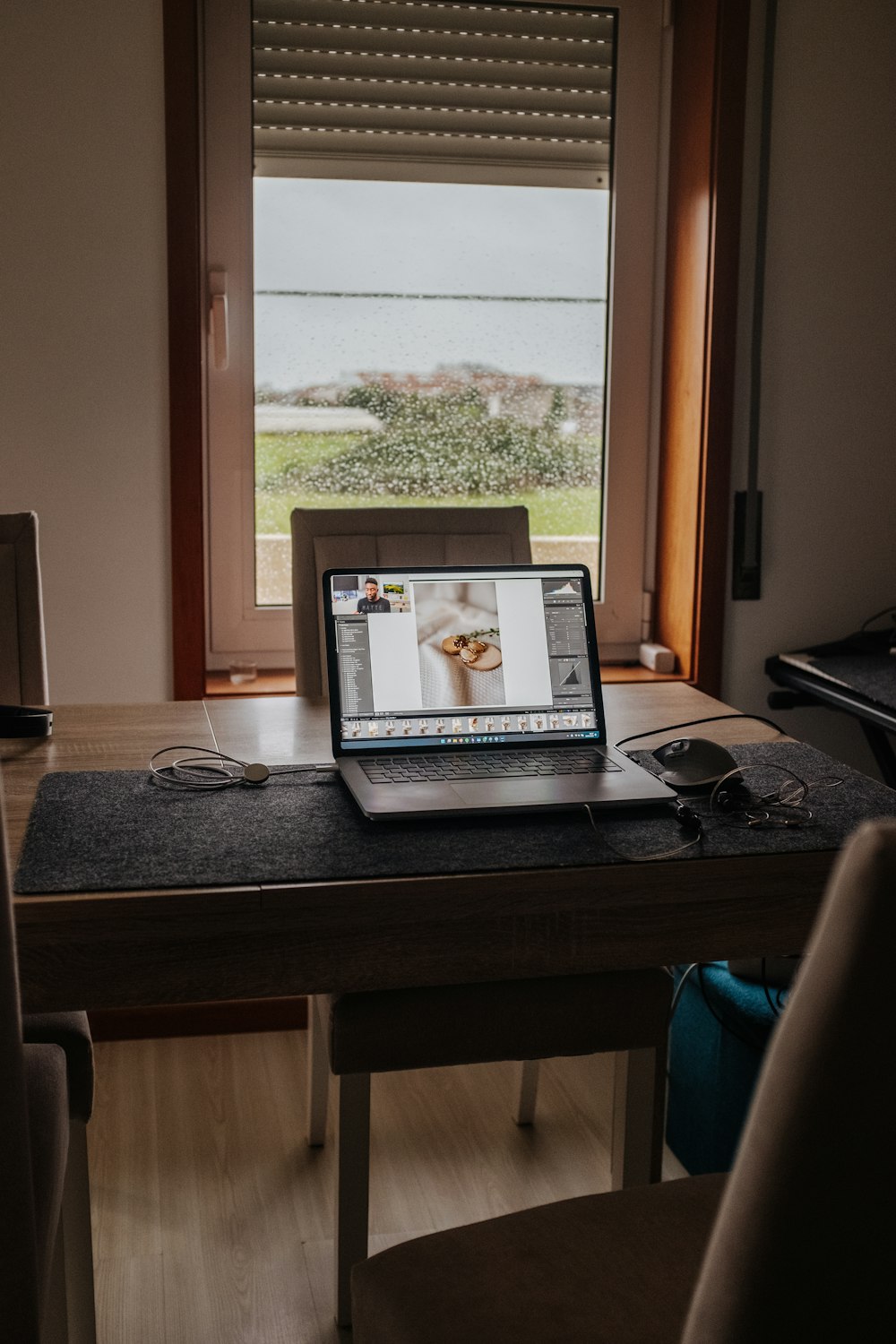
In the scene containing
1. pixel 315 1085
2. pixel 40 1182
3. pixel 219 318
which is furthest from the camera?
pixel 219 318

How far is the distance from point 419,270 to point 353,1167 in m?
1.81

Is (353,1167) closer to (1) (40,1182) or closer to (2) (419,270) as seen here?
(1) (40,1182)

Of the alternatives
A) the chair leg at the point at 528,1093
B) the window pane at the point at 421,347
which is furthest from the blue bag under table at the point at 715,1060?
the window pane at the point at 421,347

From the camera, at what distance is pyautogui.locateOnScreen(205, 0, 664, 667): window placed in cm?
251

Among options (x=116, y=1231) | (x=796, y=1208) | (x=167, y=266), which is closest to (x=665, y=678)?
(x=167, y=266)

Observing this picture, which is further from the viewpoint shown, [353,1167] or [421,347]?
[421,347]

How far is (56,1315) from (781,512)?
2.04 meters

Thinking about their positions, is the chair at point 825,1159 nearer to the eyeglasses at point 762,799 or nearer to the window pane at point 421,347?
the eyeglasses at point 762,799

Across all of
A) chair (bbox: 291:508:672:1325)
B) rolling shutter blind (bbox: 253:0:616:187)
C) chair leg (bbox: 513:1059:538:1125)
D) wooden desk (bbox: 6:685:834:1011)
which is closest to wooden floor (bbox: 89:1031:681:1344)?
chair leg (bbox: 513:1059:538:1125)

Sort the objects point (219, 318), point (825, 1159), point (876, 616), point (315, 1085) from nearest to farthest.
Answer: point (825, 1159) < point (315, 1085) < point (219, 318) < point (876, 616)

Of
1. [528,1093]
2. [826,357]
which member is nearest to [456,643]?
[528,1093]

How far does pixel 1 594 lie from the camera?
1919 mm

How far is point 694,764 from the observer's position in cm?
151

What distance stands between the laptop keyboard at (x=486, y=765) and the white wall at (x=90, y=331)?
1119mm
